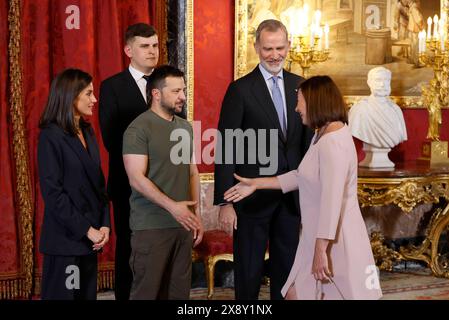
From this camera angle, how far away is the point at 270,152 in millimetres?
3582

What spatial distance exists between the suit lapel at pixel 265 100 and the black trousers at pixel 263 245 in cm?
39

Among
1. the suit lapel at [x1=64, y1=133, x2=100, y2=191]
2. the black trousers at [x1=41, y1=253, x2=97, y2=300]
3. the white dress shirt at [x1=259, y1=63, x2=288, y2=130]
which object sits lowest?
the black trousers at [x1=41, y1=253, x2=97, y2=300]

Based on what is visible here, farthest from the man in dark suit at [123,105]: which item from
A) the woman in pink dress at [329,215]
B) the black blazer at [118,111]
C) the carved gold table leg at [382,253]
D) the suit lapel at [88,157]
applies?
the carved gold table leg at [382,253]

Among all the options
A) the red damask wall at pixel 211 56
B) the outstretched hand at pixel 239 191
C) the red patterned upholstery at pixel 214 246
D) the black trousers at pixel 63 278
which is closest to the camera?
the black trousers at pixel 63 278

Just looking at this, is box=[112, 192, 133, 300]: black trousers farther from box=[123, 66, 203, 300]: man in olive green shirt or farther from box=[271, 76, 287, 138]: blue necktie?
box=[271, 76, 287, 138]: blue necktie

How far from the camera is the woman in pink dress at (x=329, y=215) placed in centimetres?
302

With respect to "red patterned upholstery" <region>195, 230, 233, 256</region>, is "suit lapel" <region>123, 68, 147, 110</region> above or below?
above

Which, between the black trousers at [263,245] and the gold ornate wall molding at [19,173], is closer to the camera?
the black trousers at [263,245]

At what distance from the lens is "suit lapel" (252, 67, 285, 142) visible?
12.0 ft

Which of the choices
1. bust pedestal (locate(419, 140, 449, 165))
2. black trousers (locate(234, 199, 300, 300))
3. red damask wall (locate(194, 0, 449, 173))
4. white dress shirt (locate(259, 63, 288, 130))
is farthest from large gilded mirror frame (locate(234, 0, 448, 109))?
black trousers (locate(234, 199, 300, 300))

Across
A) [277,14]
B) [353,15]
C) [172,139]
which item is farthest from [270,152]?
[353,15]

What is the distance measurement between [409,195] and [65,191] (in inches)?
118

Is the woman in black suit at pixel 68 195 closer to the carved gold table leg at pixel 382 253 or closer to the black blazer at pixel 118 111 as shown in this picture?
the black blazer at pixel 118 111

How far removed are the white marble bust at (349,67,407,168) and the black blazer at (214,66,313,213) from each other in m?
2.17
